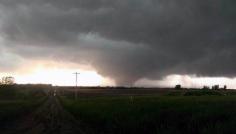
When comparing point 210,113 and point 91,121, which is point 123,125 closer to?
point 210,113

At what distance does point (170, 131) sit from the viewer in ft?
76.3

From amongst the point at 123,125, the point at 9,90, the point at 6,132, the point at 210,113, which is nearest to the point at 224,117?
the point at 210,113

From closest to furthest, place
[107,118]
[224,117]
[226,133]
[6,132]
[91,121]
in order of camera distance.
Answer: [226,133] → [224,117] → [6,132] → [107,118] → [91,121]

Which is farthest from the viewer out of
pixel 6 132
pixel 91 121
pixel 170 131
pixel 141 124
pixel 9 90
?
pixel 9 90

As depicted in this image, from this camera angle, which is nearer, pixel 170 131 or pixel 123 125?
pixel 170 131

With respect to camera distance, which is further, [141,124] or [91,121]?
[91,121]

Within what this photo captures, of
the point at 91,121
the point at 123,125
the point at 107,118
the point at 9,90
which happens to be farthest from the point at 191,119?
the point at 9,90

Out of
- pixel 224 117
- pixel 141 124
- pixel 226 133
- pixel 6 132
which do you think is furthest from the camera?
pixel 6 132

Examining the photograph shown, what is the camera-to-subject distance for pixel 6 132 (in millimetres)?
34375

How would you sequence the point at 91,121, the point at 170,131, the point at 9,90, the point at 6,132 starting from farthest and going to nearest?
the point at 9,90
the point at 91,121
the point at 6,132
the point at 170,131

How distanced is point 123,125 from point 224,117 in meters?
7.83

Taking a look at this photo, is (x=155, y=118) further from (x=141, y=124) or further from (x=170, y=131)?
(x=170, y=131)

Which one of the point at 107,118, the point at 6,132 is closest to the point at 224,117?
the point at 107,118

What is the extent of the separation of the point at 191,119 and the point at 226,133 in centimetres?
700
